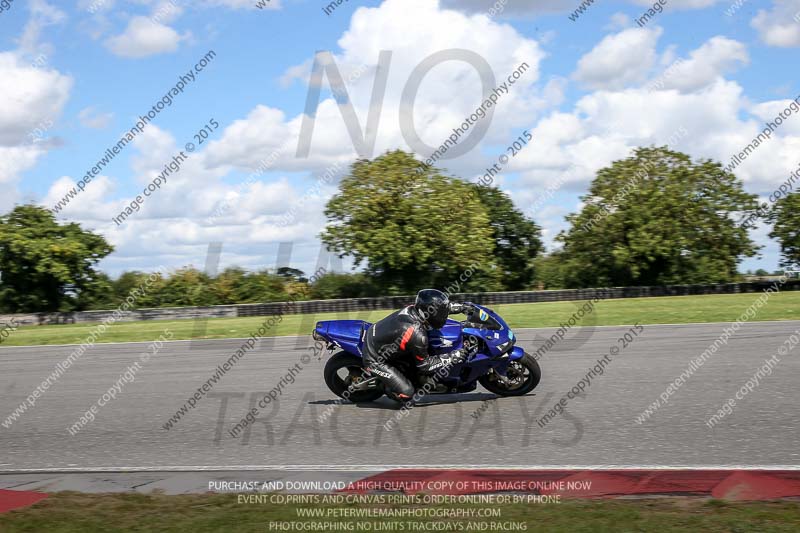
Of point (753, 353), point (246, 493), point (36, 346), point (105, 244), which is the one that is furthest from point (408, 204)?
point (246, 493)

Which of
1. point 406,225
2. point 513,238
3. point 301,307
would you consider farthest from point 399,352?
point 513,238

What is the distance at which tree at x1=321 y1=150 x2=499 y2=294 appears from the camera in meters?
50.4

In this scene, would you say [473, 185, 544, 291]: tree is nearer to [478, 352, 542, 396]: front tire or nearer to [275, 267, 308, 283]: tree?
[275, 267, 308, 283]: tree

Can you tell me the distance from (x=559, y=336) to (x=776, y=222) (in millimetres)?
46160

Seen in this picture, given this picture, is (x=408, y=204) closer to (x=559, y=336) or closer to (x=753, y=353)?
(x=559, y=336)

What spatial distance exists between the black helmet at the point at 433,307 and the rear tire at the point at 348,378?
1087mm

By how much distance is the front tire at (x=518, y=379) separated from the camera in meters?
9.93

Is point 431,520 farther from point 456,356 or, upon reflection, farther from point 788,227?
point 788,227

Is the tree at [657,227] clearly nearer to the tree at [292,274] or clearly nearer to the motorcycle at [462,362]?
the tree at [292,274]

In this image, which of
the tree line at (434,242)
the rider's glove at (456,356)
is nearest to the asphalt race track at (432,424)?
the rider's glove at (456,356)

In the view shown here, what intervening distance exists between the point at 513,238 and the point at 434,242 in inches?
1115

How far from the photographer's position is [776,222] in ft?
190

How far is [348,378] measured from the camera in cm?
1009

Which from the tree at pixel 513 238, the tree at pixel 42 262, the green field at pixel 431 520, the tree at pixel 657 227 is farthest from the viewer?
the tree at pixel 513 238
